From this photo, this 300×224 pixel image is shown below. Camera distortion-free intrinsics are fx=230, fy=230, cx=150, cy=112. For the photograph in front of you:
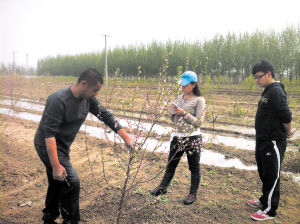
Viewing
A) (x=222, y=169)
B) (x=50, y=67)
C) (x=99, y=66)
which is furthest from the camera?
(x=50, y=67)

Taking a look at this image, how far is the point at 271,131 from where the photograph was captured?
2488mm

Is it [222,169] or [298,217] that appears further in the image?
[222,169]

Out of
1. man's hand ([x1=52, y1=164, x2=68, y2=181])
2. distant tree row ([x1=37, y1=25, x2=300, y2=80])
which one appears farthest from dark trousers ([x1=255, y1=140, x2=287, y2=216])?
distant tree row ([x1=37, y1=25, x2=300, y2=80])

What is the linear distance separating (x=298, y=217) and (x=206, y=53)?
64.9 ft

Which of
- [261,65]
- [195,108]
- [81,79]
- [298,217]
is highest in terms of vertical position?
[261,65]

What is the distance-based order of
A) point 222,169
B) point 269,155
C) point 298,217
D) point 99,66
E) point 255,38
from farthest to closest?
point 99,66 → point 255,38 → point 222,169 → point 298,217 → point 269,155

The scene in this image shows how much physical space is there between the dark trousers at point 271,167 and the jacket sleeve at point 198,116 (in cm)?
71

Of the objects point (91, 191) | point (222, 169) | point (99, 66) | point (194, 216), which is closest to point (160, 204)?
point (194, 216)

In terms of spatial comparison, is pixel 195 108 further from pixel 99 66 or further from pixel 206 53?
pixel 99 66

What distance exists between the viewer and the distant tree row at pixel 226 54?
17812 mm

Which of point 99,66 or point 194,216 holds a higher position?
point 99,66

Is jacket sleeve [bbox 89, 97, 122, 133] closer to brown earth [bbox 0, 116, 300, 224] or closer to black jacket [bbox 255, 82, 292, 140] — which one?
brown earth [bbox 0, 116, 300, 224]

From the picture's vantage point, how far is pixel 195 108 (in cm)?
277

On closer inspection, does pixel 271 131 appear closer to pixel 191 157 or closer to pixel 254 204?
pixel 191 157
